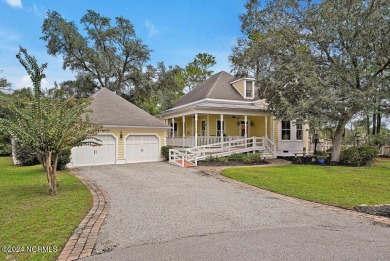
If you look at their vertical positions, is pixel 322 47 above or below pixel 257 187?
above

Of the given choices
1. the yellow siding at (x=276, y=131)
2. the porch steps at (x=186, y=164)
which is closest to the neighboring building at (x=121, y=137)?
the porch steps at (x=186, y=164)

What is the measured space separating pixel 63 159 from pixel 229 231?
37.5 feet

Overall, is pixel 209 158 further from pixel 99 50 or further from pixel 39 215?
pixel 99 50

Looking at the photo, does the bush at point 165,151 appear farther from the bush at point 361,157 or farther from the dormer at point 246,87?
the bush at point 361,157

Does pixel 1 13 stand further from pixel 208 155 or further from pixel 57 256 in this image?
pixel 57 256

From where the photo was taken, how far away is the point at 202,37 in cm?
2158

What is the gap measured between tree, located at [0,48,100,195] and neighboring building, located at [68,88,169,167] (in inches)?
280

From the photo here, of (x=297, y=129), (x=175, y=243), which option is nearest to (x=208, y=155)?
(x=297, y=129)

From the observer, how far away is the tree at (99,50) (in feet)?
90.1

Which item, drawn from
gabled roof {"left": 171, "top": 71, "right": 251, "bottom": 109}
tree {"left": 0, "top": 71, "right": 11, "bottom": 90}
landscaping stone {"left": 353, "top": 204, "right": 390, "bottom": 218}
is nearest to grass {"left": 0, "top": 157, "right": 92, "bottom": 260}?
landscaping stone {"left": 353, "top": 204, "right": 390, "bottom": 218}

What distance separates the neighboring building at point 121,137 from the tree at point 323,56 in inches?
311

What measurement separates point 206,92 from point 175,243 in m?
17.1

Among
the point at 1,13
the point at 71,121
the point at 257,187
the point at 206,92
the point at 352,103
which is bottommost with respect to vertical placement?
the point at 257,187

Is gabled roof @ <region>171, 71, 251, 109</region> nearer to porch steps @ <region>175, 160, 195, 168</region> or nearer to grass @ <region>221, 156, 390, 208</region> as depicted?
porch steps @ <region>175, 160, 195, 168</region>
